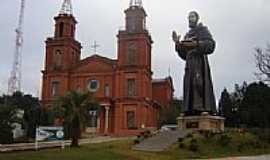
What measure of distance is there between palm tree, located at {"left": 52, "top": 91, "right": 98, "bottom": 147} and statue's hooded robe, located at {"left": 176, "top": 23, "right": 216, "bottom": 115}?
7847 mm

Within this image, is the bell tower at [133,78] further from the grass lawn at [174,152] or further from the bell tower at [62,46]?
the grass lawn at [174,152]

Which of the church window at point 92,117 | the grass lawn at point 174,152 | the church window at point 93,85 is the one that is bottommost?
the grass lawn at point 174,152

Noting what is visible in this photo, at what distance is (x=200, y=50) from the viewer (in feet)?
128

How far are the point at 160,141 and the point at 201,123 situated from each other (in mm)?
4847

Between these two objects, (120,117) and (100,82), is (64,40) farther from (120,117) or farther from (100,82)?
(120,117)

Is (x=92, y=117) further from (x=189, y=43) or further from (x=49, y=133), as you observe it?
(x=189, y=43)

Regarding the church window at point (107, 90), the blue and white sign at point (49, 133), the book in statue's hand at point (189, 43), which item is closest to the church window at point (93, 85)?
the church window at point (107, 90)

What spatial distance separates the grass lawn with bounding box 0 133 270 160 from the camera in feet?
87.3

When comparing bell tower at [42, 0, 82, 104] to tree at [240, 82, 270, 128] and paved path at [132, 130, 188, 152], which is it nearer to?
tree at [240, 82, 270, 128]

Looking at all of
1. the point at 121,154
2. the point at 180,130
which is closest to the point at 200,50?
the point at 180,130

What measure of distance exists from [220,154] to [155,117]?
54.1 metres

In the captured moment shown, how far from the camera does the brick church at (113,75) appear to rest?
7450 centimetres

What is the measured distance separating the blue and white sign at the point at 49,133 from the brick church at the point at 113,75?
34695 millimetres

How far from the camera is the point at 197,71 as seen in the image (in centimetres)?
3912
